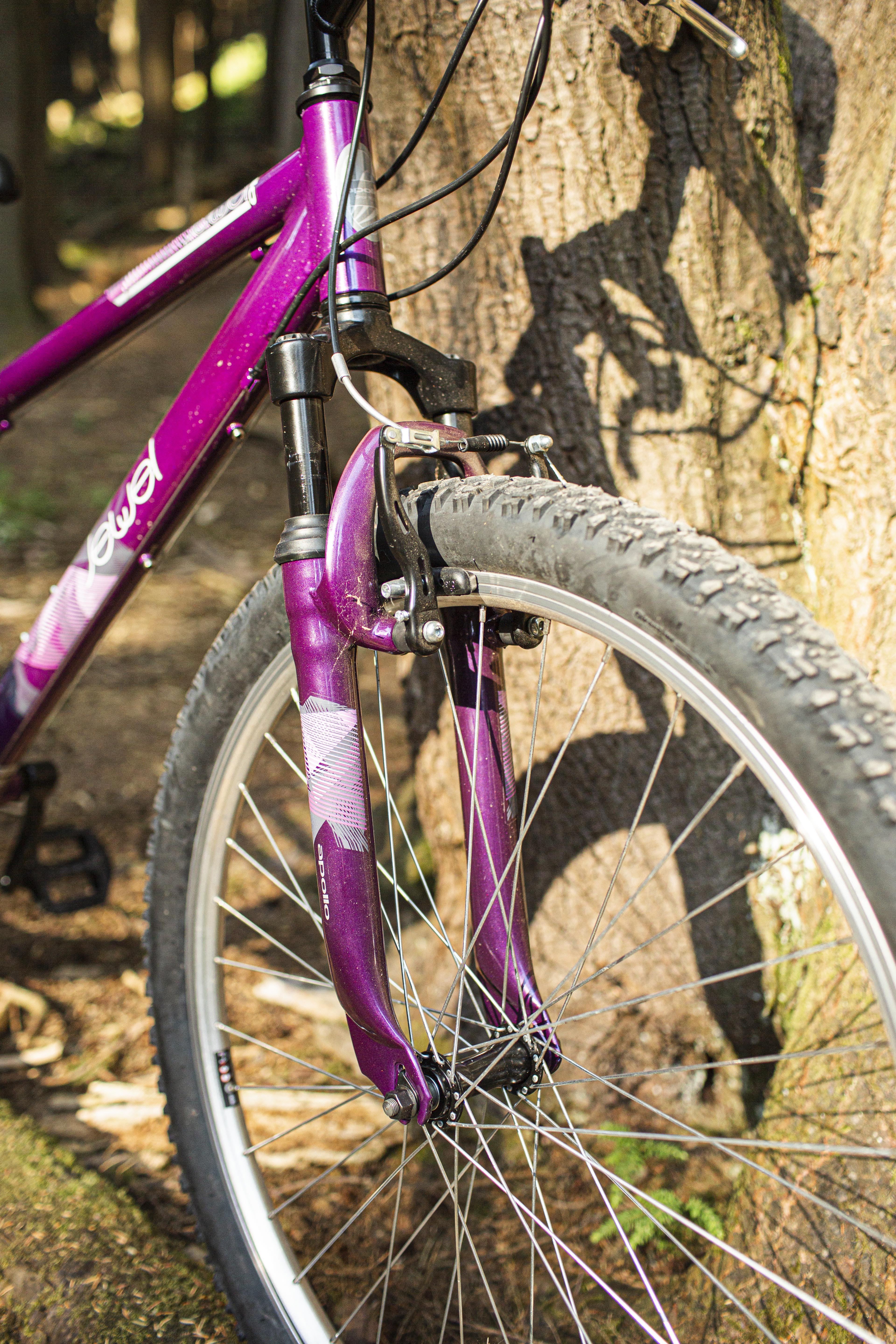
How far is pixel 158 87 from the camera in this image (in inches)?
405

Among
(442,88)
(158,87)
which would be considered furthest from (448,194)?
(158,87)

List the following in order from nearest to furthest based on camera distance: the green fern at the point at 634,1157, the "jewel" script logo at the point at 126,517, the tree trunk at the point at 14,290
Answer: the "jewel" script logo at the point at 126,517
the green fern at the point at 634,1157
the tree trunk at the point at 14,290

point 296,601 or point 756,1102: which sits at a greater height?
point 296,601

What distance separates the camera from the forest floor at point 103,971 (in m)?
1.27

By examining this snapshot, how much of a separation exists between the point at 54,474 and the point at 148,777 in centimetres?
308

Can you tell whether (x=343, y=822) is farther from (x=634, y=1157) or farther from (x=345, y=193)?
(x=634, y=1157)

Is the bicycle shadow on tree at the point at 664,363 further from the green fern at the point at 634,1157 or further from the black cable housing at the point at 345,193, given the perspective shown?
the black cable housing at the point at 345,193

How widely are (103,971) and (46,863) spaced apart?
314 millimetres

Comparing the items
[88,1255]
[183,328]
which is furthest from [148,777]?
[183,328]

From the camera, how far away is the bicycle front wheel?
79 cm

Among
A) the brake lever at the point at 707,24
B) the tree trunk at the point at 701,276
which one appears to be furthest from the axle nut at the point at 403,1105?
the brake lever at the point at 707,24

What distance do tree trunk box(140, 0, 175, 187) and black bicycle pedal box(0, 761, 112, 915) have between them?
10.9 m

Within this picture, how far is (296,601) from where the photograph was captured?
3.34ft

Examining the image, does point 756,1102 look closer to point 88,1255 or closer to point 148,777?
point 88,1255
